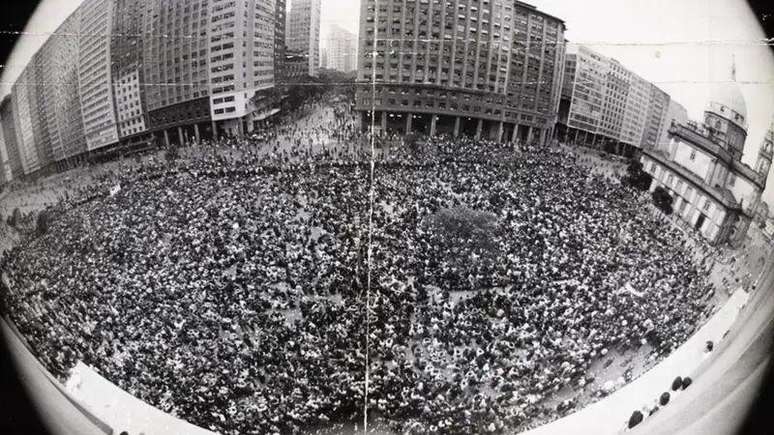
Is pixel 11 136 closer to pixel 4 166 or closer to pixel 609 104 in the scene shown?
pixel 4 166

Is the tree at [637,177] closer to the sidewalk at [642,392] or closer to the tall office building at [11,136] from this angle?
the sidewalk at [642,392]

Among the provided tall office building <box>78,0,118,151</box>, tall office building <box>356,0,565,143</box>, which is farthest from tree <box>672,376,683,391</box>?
tall office building <box>78,0,118,151</box>

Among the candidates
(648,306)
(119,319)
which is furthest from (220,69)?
(648,306)

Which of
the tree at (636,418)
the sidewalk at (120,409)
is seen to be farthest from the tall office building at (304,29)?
the tree at (636,418)

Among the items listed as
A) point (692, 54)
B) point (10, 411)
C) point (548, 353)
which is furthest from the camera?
point (10, 411)

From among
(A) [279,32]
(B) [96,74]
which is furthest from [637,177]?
(B) [96,74]

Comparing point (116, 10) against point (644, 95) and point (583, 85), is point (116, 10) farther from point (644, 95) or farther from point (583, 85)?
point (644, 95)
